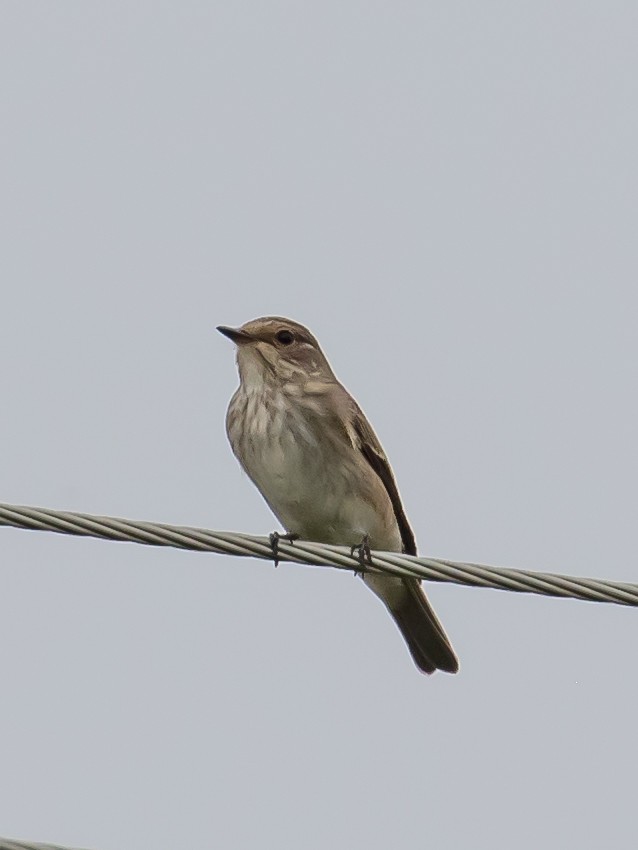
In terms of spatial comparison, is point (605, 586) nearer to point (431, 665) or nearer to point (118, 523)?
point (118, 523)

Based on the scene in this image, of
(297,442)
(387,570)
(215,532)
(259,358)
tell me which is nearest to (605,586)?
(387,570)

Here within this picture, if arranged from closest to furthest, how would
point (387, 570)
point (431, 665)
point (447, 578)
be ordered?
1. point (447, 578)
2. point (387, 570)
3. point (431, 665)

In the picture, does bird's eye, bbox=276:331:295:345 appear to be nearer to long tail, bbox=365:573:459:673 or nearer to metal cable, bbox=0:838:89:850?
long tail, bbox=365:573:459:673

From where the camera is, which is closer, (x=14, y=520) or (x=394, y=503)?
(x=14, y=520)

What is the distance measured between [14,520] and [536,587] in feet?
7.37

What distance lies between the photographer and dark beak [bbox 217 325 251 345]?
34.7 feet

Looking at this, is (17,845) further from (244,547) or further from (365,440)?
(365,440)

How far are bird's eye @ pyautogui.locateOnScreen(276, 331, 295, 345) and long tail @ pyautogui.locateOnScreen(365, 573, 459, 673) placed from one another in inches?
72.3

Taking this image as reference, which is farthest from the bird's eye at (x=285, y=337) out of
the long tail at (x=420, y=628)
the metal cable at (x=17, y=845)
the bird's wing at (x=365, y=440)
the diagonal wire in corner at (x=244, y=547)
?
the metal cable at (x=17, y=845)

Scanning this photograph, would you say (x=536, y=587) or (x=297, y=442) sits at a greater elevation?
(x=297, y=442)

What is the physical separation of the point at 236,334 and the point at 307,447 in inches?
43.7

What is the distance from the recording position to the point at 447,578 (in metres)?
7.18

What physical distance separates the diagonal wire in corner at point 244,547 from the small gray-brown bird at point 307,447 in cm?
251

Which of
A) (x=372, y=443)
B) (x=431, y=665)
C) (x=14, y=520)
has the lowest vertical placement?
(x=14, y=520)
